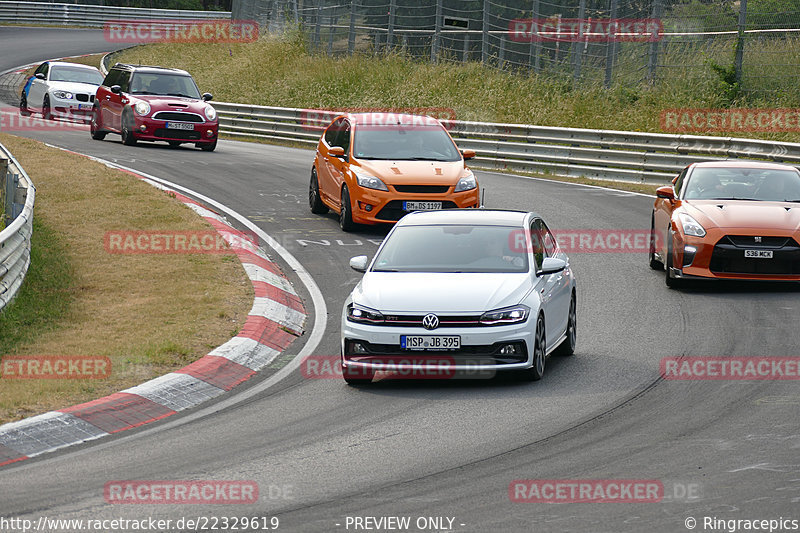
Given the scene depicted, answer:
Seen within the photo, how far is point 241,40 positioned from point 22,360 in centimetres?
4241

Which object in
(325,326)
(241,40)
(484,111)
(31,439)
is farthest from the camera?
(241,40)

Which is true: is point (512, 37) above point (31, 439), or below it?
above

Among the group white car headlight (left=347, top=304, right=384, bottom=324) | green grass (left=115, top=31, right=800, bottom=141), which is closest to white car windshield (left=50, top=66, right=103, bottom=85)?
green grass (left=115, top=31, right=800, bottom=141)

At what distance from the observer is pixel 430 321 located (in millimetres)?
9922

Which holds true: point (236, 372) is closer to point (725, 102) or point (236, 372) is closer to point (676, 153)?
point (676, 153)

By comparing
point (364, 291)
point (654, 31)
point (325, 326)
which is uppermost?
point (654, 31)

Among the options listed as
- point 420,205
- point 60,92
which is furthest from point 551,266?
point 60,92

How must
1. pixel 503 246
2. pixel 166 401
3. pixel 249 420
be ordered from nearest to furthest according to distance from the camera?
pixel 249 420
pixel 166 401
pixel 503 246

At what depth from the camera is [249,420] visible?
29.3 ft

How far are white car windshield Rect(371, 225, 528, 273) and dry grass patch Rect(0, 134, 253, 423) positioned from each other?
193 cm

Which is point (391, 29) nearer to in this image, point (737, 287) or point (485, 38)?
point (485, 38)

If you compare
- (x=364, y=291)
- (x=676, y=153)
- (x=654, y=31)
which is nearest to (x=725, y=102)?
(x=654, y=31)

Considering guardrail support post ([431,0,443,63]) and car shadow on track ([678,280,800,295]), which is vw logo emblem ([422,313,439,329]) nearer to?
car shadow on track ([678,280,800,295])

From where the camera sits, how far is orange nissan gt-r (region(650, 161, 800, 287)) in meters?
14.4
